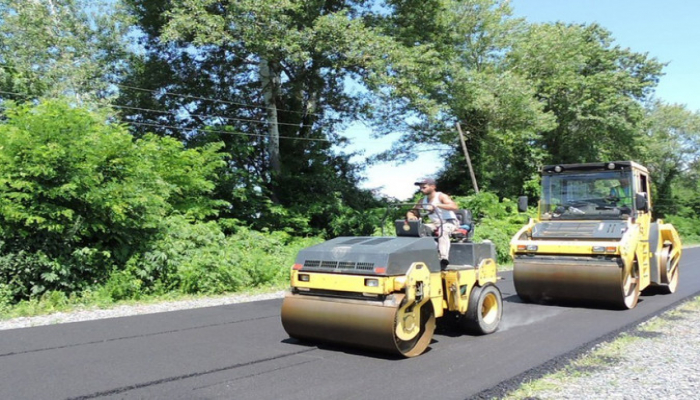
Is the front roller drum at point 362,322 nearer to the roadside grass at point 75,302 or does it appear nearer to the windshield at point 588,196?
the roadside grass at point 75,302

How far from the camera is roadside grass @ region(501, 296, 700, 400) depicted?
453 cm

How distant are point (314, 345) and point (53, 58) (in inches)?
764

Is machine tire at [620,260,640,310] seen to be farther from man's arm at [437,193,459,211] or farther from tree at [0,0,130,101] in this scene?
tree at [0,0,130,101]

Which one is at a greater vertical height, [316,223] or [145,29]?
[145,29]

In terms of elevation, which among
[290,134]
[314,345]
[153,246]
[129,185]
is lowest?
[314,345]

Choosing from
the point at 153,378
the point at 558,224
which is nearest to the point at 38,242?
the point at 153,378

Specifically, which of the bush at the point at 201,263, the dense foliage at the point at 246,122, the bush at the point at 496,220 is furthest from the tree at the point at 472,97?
the bush at the point at 201,263

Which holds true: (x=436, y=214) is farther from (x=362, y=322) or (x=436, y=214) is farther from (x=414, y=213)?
(x=362, y=322)

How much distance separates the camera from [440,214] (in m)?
6.63

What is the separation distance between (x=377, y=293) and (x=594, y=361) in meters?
2.35

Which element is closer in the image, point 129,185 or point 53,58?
point 129,185

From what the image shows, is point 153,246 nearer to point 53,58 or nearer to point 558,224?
point 558,224

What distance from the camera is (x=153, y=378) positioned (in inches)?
190

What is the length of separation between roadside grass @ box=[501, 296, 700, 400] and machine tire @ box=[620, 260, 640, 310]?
568mm
